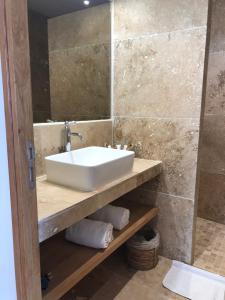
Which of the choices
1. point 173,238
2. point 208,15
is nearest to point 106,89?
point 208,15

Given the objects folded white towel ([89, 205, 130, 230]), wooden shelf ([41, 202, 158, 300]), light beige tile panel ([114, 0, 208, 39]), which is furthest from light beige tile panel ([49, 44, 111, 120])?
wooden shelf ([41, 202, 158, 300])

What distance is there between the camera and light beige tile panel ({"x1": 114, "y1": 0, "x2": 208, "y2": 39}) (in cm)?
162

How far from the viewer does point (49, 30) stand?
1.60 meters

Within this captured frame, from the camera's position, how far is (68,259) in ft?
4.46

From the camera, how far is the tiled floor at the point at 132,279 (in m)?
1.61

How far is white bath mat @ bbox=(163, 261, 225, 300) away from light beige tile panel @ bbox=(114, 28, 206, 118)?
117 centimetres

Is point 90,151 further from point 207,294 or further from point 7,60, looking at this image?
point 207,294

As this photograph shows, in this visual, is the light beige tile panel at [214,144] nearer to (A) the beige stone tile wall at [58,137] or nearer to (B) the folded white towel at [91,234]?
(A) the beige stone tile wall at [58,137]

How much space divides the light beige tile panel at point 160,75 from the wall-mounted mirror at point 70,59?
0.15 metres

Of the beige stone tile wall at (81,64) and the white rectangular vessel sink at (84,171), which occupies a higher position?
the beige stone tile wall at (81,64)

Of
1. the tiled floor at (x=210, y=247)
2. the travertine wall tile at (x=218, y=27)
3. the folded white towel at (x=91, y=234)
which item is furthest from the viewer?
the travertine wall tile at (x=218, y=27)

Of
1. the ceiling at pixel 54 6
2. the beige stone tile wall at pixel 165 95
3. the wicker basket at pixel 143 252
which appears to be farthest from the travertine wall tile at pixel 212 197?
the ceiling at pixel 54 6

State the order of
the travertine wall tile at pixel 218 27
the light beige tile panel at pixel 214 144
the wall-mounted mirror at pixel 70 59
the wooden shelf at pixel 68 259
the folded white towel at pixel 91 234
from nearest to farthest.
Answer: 1. the wooden shelf at pixel 68 259
2. the folded white towel at pixel 91 234
3. the wall-mounted mirror at pixel 70 59
4. the travertine wall tile at pixel 218 27
5. the light beige tile panel at pixel 214 144

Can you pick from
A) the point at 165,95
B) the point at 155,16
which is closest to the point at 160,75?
the point at 165,95
